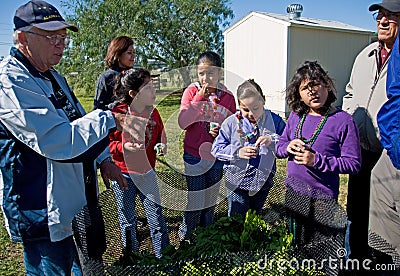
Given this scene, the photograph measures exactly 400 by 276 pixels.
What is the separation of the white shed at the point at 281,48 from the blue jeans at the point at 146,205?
299 inches

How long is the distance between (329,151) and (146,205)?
1210 millimetres

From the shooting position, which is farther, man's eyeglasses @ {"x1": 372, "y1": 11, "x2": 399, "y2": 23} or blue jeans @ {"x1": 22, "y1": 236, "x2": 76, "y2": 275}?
man's eyeglasses @ {"x1": 372, "y1": 11, "x2": 399, "y2": 23}

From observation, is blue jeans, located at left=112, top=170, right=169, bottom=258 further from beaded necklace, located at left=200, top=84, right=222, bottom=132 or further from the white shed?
the white shed

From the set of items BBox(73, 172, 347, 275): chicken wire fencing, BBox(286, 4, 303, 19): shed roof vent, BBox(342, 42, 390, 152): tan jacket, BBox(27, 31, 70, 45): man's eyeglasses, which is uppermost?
BBox(286, 4, 303, 19): shed roof vent

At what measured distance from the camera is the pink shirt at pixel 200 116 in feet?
9.30

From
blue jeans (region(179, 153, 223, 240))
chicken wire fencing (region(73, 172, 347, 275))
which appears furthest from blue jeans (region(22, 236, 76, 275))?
blue jeans (region(179, 153, 223, 240))

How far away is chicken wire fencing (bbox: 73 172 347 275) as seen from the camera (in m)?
1.21

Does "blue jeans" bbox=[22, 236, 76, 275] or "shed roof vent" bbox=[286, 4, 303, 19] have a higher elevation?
"shed roof vent" bbox=[286, 4, 303, 19]

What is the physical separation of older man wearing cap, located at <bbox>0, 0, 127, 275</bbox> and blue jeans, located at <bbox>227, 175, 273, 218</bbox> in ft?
2.85

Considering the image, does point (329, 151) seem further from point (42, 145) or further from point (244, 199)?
point (42, 145)

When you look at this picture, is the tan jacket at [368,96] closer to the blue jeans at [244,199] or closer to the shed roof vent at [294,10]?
the blue jeans at [244,199]

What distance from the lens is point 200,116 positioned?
288cm

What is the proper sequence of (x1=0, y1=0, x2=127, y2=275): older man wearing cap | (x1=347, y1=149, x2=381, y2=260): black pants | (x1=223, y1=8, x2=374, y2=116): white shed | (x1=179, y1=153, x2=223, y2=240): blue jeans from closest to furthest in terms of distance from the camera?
(x1=0, y1=0, x2=127, y2=275): older man wearing cap < (x1=179, y1=153, x2=223, y2=240): blue jeans < (x1=347, y1=149, x2=381, y2=260): black pants < (x1=223, y1=8, x2=374, y2=116): white shed

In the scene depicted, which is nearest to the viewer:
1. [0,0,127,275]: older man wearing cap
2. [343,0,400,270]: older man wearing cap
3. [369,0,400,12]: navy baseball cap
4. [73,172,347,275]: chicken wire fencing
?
[73,172,347,275]: chicken wire fencing
